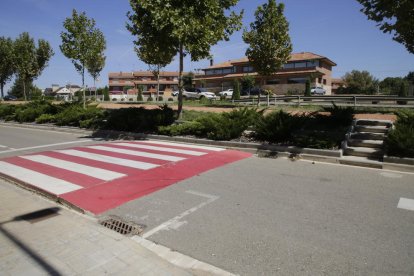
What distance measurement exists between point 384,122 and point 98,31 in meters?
19.7

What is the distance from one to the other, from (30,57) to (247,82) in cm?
3277

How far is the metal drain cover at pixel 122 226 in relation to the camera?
16.4 feet

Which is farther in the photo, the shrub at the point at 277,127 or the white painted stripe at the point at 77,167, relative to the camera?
the shrub at the point at 277,127

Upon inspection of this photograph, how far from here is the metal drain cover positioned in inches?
197

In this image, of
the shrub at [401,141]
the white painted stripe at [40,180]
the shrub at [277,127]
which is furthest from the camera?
the shrub at [277,127]

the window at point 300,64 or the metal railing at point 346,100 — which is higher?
the window at point 300,64

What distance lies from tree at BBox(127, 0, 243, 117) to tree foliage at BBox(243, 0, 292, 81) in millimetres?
8155

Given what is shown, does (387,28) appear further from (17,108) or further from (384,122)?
(17,108)

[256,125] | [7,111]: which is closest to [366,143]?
[256,125]

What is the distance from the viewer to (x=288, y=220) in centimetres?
521

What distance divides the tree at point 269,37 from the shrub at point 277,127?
1240 cm

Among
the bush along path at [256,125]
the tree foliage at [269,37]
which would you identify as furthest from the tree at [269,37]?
the bush along path at [256,125]

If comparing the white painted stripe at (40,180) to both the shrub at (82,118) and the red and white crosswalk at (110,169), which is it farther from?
the shrub at (82,118)

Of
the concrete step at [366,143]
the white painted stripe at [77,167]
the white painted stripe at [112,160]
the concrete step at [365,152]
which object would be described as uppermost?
the concrete step at [366,143]
